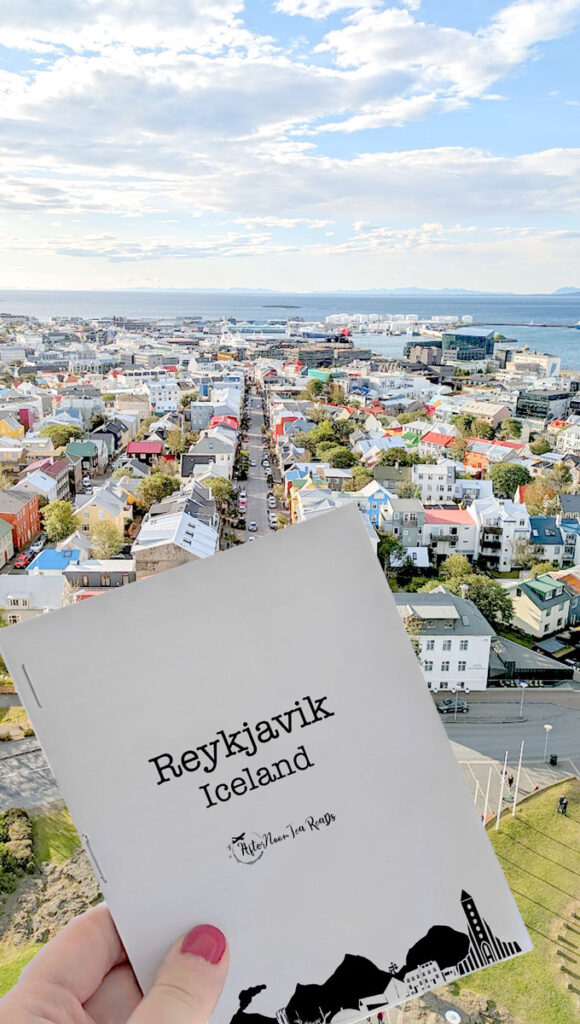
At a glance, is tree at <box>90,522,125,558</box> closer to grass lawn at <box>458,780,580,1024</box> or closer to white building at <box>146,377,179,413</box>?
grass lawn at <box>458,780,580,1024</box>

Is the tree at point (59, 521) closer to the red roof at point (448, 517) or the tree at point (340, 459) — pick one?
the red roof at point (448, 517)

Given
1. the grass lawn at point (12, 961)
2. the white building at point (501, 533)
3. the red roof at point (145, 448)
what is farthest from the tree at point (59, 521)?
the grass lawn at point (12, 961)

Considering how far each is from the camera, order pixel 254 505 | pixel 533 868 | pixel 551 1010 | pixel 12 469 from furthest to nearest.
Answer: pixel 12 469
pixel 254 505
pixel 533 868
pixel 551 1010

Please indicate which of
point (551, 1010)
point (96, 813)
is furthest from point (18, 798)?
point (96, 813)

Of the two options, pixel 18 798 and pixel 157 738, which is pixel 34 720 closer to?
pixel 157 738

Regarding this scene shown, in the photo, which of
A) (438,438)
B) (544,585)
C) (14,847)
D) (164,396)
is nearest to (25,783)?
(14,847)

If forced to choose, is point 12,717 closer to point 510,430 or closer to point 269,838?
point 269,838

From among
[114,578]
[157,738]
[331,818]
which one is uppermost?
[157,738]
